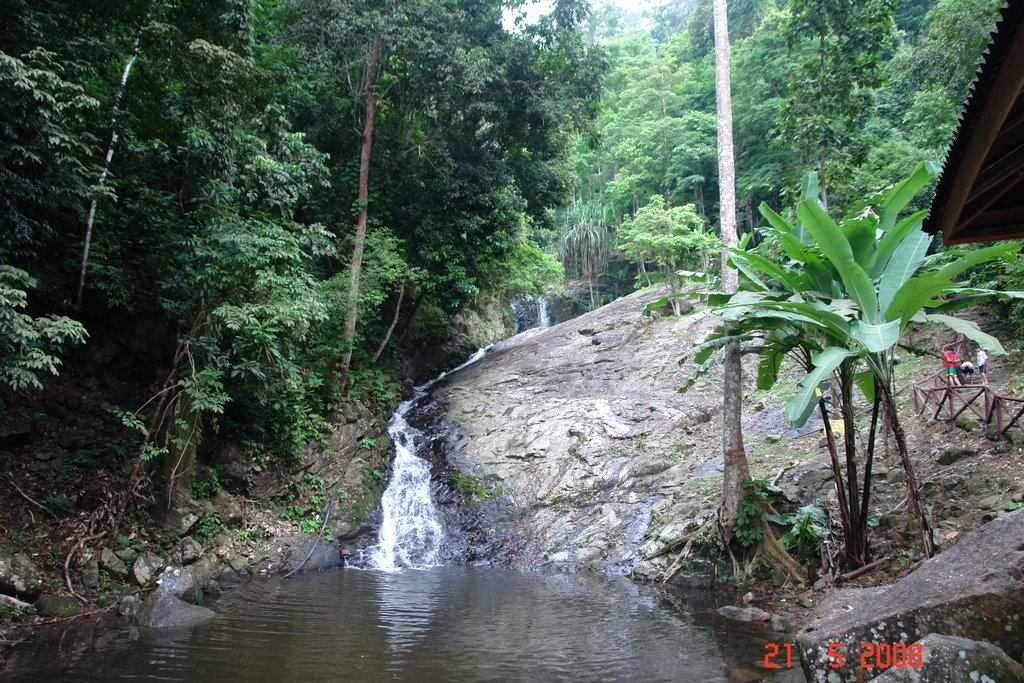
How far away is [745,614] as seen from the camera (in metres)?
6.55

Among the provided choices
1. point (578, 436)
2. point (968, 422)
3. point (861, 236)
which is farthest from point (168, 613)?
point (968, 422)

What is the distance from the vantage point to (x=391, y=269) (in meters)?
14.3

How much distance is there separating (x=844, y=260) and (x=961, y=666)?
3.84 m

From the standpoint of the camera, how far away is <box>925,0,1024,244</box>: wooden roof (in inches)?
116

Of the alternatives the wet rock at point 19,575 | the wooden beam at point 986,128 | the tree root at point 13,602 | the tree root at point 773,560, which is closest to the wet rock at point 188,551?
the wet rock at point 19,575

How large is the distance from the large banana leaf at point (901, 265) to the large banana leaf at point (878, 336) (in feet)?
1.82

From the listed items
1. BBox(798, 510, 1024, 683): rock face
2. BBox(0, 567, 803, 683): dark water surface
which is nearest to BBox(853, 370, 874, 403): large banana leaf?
BBox(798, 510, 1024, 683): rock face

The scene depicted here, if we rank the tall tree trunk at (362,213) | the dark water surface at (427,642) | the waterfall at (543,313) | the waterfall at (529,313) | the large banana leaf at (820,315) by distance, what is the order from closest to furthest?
1. the dark water surface at (427,642)
2. the large banana leaf at (820,315)
3. the tall tree trunk at (362,213)
4. the waterfall at (529,313)
5. the waterfall at (543,313)

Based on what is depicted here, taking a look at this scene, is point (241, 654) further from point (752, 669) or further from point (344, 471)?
point (344, 471)

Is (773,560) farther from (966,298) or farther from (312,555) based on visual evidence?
(312,555)

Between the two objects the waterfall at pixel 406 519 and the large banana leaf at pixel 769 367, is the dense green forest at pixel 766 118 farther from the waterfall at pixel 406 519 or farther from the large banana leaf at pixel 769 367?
the waterfall at pixel 406 519

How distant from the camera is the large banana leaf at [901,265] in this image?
5898 mm

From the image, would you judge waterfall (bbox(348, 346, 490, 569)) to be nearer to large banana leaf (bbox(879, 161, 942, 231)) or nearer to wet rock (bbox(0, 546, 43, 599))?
wet rock (bbox(0, 546, 43, 599))

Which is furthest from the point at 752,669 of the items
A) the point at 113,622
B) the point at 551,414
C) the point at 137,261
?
the point at 137,261
